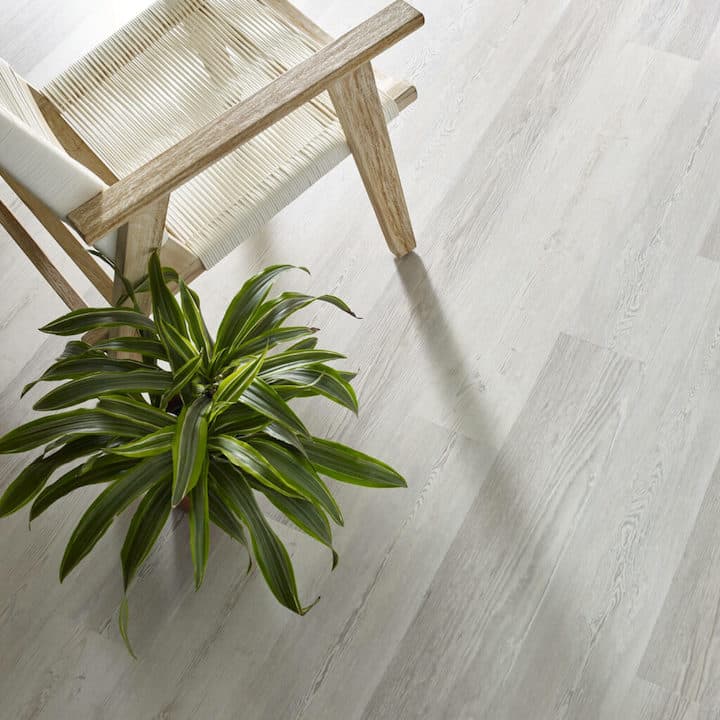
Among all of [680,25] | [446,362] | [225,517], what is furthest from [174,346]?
[680,25]

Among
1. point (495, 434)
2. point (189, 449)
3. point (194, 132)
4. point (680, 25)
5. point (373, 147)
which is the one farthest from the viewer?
point (680, 25)

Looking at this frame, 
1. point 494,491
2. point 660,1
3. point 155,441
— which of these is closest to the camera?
point 155,441

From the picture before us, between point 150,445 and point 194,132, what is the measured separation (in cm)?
50

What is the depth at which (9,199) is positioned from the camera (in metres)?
2.21

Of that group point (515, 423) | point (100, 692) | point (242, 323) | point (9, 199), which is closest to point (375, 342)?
point (515, 423)

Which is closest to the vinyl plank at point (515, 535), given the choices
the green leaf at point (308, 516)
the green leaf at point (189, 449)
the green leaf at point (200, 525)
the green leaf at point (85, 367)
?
the green leaf at point (308, 516)

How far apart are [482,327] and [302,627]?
70 centimetres

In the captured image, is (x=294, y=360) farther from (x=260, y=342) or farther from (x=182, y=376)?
(x=182, y=376)

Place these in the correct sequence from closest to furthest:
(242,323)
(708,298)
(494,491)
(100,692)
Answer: (242,323) → (100,692) → (494,491) → (708,298)

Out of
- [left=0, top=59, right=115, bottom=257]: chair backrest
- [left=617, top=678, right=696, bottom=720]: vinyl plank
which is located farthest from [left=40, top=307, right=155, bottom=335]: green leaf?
[left=617, top=678, right=696, bottom=720]: vinyl plank

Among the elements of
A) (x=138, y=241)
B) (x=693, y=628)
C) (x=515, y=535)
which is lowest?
(x=693, y=628)

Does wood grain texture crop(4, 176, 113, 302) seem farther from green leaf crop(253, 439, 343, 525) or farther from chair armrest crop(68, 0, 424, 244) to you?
green leaf crop(253, 439, 343, 525)

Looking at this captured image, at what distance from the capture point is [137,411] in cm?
133

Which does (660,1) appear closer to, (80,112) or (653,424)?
(653,424)
